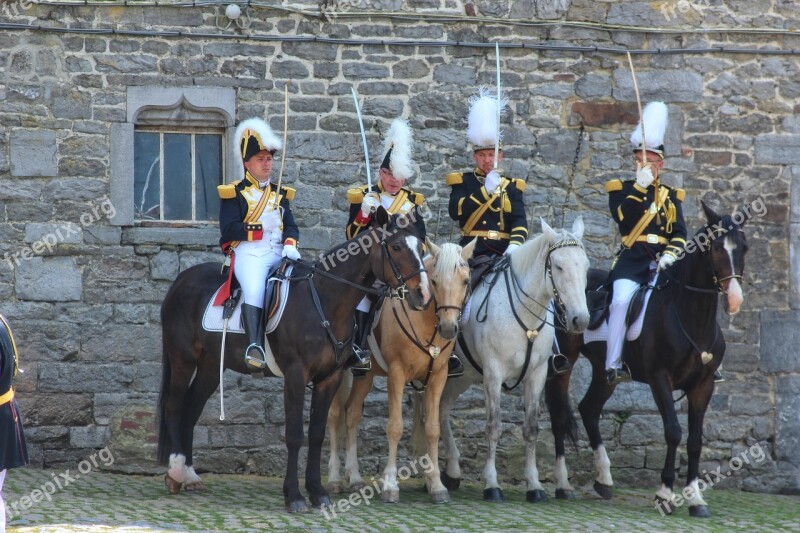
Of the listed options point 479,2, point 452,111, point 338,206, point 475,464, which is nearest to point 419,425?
point 475,464

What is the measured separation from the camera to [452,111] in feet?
38.1

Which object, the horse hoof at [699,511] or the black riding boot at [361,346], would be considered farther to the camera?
the horse hoof at [699,511]

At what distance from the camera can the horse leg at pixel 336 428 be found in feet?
32.6

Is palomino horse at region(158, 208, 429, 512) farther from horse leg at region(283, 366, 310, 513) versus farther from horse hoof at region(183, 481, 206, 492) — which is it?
horse hoof at region(183, 481, 206, 492)

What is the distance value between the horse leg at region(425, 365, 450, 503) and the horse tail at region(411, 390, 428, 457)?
70cm

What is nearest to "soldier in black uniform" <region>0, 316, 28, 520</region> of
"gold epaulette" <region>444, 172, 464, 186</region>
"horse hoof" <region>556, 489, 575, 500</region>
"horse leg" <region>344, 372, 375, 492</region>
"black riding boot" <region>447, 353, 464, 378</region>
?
"horse leg" <region>344, 372, 375, 492</region>

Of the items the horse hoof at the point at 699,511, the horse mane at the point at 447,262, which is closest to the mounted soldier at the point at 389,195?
the horse mane at the point at 447,262

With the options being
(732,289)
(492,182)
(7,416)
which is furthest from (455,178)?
(7,416)

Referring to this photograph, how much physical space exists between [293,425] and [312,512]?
2.16 ft

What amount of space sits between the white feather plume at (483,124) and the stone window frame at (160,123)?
2.31 m

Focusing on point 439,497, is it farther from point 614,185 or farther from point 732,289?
point 614,185

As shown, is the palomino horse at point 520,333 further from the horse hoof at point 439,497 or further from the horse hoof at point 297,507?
the horse hoof at point 297,507

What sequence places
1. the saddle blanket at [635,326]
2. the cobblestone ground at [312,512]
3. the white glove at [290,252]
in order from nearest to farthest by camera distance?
the cobblestone ground at [312,512] → the white glove at [290,252] → the saddle blanket at [635,326]

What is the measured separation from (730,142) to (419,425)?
4.38 meters
